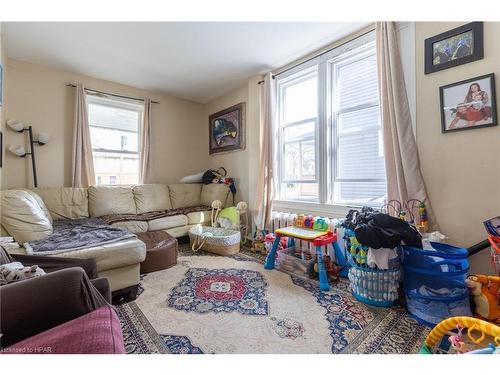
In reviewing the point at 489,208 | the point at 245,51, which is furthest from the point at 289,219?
the point at 245,51

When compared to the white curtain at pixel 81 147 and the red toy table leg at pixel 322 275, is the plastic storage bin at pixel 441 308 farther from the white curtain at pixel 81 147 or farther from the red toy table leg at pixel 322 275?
the white curtain at pixel 81 147

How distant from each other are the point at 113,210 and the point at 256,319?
258cm

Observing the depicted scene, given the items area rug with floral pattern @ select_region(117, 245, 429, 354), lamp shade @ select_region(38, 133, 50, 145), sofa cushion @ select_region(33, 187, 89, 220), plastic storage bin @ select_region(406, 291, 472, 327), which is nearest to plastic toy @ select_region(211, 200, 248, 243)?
area rug with floral pattern @ select_region(117, 245, 429, 354)

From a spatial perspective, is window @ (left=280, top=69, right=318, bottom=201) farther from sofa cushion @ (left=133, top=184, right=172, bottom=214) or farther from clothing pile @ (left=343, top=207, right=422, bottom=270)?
sofa cushion @ (left=133, top=184, right=172, bottom=214)

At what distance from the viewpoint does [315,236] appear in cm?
218

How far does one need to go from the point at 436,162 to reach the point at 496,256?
2.52 feet

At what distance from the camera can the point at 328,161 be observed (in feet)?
8.91

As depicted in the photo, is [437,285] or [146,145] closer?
[437,285]

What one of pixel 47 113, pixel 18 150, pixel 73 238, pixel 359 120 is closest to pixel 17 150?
pixel 18 150

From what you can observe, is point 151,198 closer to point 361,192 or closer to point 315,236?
point 315,236

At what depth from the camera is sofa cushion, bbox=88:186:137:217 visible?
3086 millimetres

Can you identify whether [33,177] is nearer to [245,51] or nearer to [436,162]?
[245,51]

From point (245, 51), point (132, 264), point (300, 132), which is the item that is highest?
point (245, 51)
